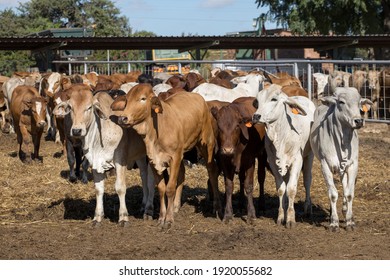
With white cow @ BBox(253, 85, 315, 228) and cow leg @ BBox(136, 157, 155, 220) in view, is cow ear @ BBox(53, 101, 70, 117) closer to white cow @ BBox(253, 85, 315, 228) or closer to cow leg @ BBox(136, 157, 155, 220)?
cow leg @ BBox(136, 157, 155, 220)

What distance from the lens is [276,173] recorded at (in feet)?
34.8

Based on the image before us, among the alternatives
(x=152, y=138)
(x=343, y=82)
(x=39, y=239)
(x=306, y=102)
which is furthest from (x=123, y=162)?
(x=343, y=82)

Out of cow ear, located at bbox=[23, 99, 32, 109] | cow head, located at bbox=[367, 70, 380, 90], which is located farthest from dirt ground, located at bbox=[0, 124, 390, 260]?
cow head, located at bbox=[367, 70, 380, 90]

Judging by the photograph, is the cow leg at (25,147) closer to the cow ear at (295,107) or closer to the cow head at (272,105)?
the cow head at (272,105)

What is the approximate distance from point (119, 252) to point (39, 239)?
4.26 feet

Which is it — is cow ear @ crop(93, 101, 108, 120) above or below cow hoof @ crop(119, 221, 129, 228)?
above

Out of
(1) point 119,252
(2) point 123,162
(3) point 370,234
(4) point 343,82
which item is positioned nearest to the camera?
(1) point 119,252

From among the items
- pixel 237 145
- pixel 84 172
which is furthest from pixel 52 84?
pixel 237 145

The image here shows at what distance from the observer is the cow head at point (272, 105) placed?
1026 cm

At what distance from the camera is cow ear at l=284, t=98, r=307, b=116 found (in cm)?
1033

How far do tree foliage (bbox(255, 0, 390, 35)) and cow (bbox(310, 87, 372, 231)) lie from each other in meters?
30.3

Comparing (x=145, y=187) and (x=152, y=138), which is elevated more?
(x=152, y=138)

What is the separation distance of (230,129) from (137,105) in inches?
49.7
